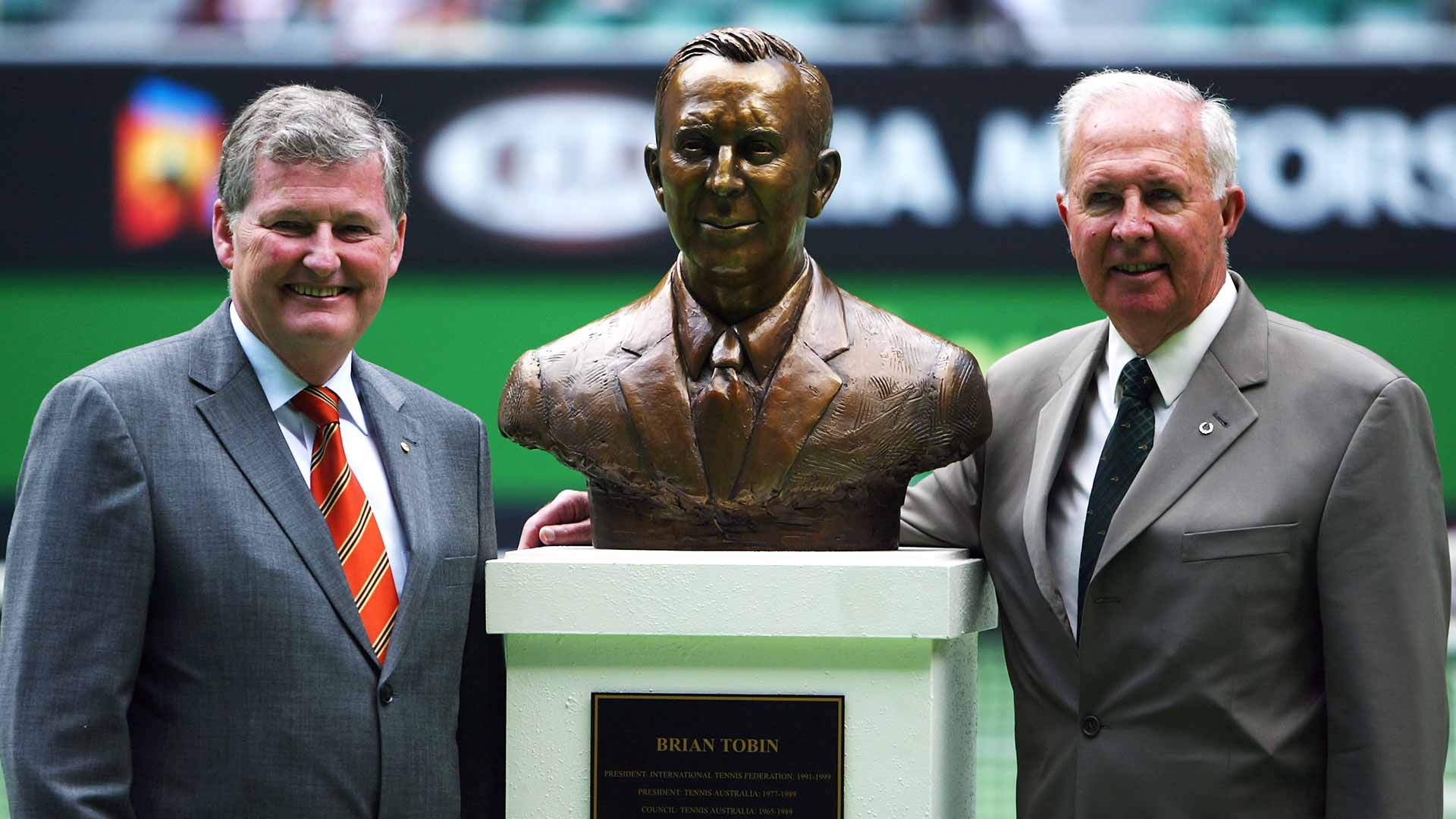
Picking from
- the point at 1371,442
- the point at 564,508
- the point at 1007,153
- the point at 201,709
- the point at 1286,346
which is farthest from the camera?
the point at 1007,153

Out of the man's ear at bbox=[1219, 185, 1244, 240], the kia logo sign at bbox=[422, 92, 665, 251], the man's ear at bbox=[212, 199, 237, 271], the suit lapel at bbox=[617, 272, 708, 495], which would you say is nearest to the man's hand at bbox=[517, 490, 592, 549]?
the suit lapel at bbox=[617, 272, 708, 495]

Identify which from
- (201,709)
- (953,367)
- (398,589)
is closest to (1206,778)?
(953,367)

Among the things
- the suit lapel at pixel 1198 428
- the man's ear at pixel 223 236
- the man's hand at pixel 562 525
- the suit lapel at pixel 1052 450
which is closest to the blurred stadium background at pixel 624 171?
the man's hand at pixel 562 525

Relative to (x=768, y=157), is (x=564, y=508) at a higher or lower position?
lower

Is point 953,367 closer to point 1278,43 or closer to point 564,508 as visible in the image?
point 564,508

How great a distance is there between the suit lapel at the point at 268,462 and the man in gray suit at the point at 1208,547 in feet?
4.75

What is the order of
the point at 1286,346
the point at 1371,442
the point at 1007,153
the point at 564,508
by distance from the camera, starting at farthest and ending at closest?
1. the point at 1007,153
2. the point at 564,508
3. the point at 1286,346
4. the point at 1371,442

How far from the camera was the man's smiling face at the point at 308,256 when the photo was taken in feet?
11.4

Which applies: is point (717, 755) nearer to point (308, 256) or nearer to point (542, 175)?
point (308, 256)

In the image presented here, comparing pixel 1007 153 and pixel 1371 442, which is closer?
pixel 1371 442

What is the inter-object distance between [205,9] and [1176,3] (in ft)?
17.7

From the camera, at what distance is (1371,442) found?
3.58 metres

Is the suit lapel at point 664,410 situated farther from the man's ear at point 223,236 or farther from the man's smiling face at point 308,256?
the man's ear at point 223,236

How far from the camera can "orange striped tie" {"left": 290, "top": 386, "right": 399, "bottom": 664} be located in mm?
3518
